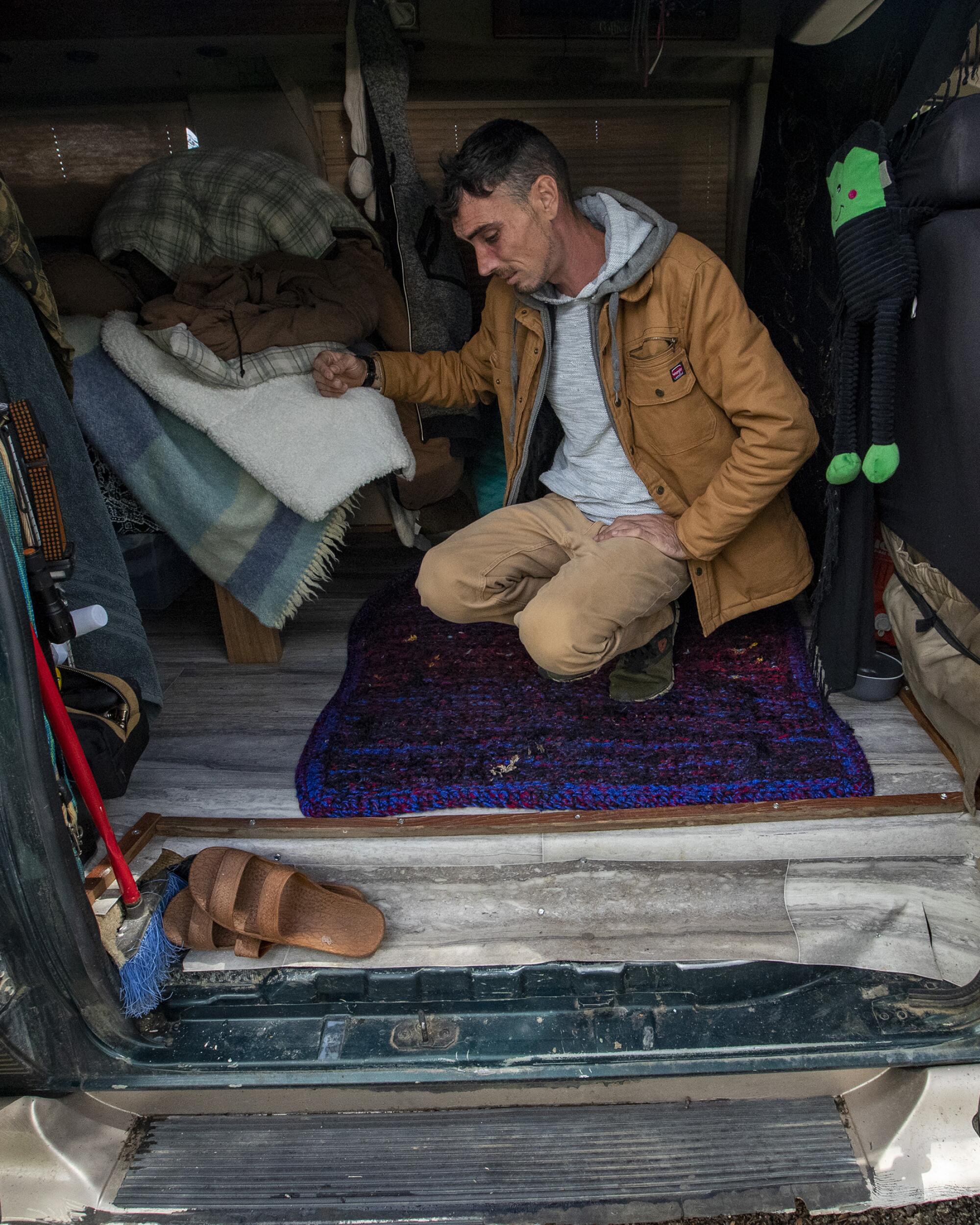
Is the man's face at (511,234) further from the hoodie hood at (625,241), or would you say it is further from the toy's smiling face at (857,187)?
the toy's smiling face at (857,187)

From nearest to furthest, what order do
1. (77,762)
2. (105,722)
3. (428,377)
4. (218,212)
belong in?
(77,762)
(105,722)
(428,377)
(218,212)

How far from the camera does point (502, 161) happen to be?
161 centimetres

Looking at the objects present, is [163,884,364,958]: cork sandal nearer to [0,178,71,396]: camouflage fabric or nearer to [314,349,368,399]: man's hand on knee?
[0,178,71,396]: camouflage fabric

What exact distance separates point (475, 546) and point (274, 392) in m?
0.57

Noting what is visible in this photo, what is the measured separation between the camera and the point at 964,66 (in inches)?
52.7

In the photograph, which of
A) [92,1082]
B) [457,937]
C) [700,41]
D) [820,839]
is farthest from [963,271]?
[92,1082]

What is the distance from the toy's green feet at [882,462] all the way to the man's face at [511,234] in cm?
68

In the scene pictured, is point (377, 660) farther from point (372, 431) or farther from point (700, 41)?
point (700, 41)

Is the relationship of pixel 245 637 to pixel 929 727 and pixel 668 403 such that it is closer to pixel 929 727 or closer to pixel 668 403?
pixel 668 403

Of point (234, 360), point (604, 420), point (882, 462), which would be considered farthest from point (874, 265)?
point (234, 360)

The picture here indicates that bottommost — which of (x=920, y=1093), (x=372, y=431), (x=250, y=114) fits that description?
(x=920, y=1093)

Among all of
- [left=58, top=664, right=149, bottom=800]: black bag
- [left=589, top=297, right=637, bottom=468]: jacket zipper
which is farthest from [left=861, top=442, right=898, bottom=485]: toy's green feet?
[left=58, top=664, right=149, bottom=800]: black bag

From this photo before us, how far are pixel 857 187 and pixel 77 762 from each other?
A: 1495 millimetres

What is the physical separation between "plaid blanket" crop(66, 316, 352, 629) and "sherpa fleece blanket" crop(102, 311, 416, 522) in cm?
4
